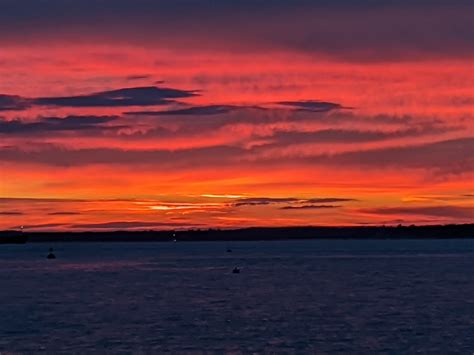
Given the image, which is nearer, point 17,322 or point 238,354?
point 238,354

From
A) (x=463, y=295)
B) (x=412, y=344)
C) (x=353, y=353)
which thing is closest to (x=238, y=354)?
(x=353, y=353)

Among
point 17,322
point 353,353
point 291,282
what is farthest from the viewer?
point 291,282

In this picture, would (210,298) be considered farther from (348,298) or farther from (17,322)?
(17,322)

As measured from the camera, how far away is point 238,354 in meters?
50.4

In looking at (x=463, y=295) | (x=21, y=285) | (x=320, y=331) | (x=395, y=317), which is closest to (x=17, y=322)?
(x=320, y=331)

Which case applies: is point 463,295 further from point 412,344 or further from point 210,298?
point 412,344

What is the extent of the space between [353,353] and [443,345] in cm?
549

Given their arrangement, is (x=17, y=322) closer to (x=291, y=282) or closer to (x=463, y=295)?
(x=463, y=295)

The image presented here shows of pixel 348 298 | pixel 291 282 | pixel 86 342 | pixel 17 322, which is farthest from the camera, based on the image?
pixel 291 282

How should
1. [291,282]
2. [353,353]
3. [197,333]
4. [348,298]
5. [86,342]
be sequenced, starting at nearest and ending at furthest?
[353,353], [86,342], [197,333], [348,298], [291,282]

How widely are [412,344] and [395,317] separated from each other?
1426cm

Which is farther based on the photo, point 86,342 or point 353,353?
point 86,342

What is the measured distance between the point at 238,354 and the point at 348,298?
35720 millimetres

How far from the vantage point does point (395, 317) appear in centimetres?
6750
